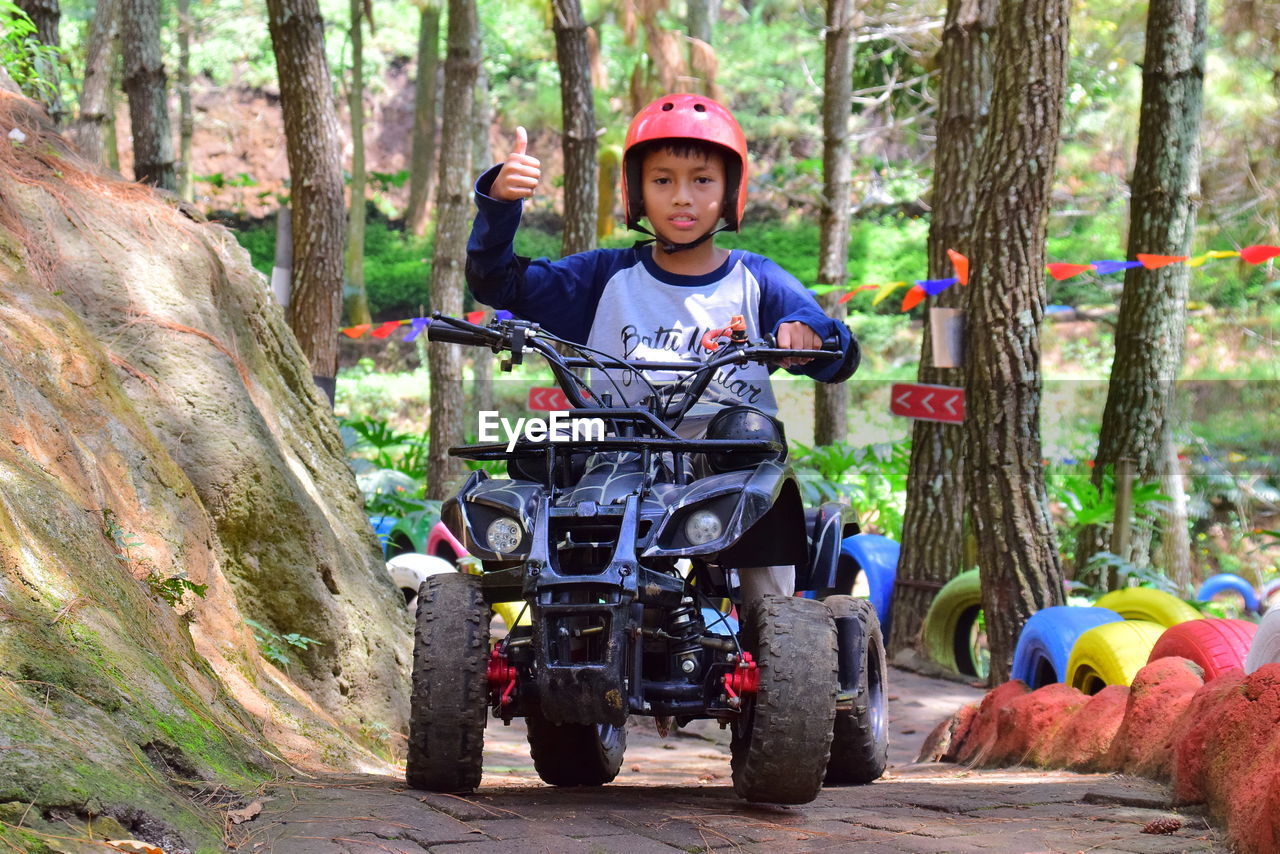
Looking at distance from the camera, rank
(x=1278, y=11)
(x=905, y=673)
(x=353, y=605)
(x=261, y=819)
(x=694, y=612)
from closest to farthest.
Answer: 1. (x=261, y=819)
2. (x=694, y=612)
3. (x=353, y=605)
4. (x=905, y=673)
5. (x=1278, y=11)

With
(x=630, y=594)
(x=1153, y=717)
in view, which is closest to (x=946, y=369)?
(x=1153, y=717)

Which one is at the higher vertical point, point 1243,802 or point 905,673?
point 1243,802

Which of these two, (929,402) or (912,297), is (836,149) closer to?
(912,297)

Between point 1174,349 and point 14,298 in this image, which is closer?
point 14,298

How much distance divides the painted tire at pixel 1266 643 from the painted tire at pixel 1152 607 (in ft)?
9.16

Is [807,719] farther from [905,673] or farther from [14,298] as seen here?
[905,673]

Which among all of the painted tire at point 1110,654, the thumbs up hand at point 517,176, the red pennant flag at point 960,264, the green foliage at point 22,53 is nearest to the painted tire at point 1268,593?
the red pennant flag at point 960,264

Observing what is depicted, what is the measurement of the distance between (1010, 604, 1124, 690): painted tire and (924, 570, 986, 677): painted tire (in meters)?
2.56

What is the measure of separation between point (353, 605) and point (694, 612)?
2.82m

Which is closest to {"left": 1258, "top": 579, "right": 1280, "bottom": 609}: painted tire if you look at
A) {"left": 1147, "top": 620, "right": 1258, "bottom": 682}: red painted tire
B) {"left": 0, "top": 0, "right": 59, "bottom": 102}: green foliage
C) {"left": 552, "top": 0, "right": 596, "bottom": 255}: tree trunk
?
{"left": 552, "top": 0, "right": 596, "bottom": 255}: tree trunk

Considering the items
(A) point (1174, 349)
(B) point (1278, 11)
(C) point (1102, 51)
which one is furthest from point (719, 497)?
(C) point (1102, 51)

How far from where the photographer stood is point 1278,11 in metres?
19.2

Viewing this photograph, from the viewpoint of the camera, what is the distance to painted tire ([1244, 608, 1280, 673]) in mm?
4602

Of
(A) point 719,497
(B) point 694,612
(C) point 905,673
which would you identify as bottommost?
(C) point 905,673
